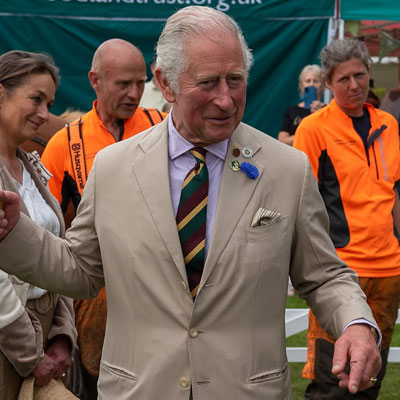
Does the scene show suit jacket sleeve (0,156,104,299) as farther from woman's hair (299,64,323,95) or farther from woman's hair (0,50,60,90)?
woman's hair (299,64,323,95)

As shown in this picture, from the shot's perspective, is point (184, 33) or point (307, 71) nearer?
point (184, 33)

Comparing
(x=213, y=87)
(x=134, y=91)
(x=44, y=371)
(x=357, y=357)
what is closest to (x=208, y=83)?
(x=213, y=87)

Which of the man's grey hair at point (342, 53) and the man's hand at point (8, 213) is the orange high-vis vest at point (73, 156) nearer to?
the man's grey hair at point (342, 53)

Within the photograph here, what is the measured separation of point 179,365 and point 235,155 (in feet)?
2.28

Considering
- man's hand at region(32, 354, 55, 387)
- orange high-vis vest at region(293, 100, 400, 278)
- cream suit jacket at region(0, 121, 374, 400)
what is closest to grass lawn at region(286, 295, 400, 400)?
orange high-vis vest at region(293, 100, 400, 278)

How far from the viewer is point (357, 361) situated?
2.38m

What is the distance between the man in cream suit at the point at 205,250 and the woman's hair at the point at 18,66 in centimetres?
131

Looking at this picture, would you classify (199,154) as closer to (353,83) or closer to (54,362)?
(54,362)

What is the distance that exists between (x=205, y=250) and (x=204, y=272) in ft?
0.31

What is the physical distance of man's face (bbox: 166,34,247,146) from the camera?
256 centimetres

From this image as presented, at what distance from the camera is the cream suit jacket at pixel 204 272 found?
2615mm

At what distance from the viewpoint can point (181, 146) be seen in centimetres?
278

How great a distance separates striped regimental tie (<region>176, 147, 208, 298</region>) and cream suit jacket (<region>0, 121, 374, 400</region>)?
0.18 feet

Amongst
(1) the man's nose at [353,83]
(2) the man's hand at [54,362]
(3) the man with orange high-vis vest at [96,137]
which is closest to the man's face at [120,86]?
(3) the man with orange high-vis vest at [96,137]
